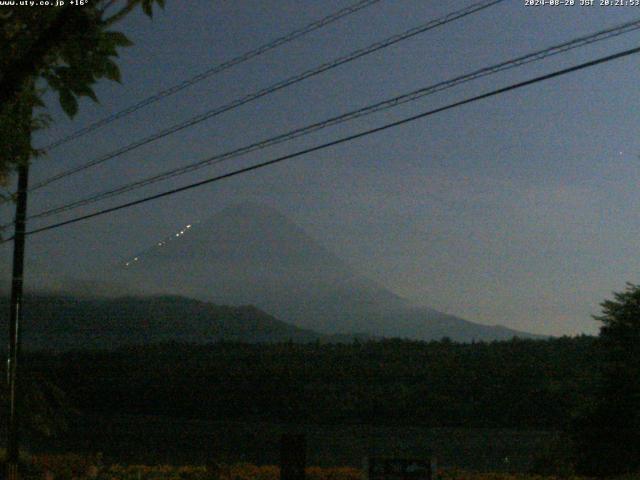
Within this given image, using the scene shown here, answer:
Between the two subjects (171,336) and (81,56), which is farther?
(171,336)

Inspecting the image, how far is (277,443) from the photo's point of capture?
2716 cm

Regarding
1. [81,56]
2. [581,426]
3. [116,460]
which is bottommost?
[116,460]

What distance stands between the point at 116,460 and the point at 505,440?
1151 centimetres

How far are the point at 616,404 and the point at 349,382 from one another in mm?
22068

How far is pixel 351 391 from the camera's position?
35.7 m

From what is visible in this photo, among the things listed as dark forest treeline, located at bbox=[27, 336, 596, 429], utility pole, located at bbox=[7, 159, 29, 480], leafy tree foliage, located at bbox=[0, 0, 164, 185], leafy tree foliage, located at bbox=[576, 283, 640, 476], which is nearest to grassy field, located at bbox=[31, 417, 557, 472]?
dark forest treeline, located at bbox=[27, 336, 596, 429]

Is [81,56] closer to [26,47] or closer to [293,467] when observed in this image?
[26,47]

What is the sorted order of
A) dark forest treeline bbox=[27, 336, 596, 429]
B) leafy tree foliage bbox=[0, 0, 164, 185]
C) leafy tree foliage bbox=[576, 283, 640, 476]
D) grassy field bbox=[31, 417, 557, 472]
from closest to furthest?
leafy tree foliage bbox=[0, 0, 164, 185]
leafy tree foliage bbox=[576, 283, 640, 476]
grassy field bbox=[31, 417, 557, 472]
dark forest treeline bbox=[27, 336, 596, 429]

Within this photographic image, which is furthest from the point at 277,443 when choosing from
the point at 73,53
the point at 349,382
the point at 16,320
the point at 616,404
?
the point at 73,53

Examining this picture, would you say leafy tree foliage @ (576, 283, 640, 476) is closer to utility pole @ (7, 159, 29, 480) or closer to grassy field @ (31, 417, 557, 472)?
grassy field @ (31, 417, 557, 472)

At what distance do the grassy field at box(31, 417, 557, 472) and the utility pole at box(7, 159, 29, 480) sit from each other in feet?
16.8

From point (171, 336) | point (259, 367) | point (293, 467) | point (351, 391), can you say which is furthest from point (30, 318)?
point (293, 467)

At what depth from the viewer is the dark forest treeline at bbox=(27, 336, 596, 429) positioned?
103ft

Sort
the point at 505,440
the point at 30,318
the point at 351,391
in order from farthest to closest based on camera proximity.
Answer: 1. the point at 30,318
2. the point at 351,391
3. the point at 505,440
